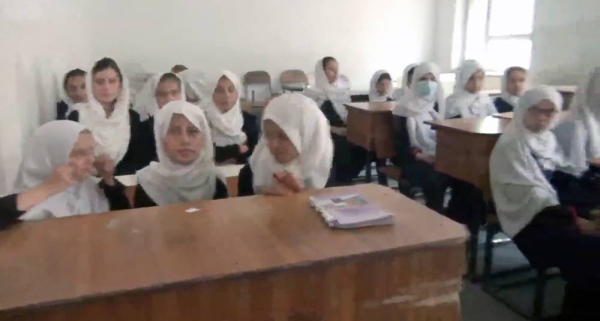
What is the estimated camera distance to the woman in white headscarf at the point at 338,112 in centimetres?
460

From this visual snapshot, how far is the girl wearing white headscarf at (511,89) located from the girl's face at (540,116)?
5.95 ft

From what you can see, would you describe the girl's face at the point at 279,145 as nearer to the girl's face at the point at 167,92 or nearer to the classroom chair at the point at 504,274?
the classroom chair at the point at 504,274

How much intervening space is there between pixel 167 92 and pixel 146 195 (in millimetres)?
1693

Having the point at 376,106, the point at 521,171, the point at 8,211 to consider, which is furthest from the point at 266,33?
the point at 8,211

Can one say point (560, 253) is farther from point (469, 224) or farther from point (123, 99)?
point (123, 99)

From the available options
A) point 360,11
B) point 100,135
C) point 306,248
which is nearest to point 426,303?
point 306,248

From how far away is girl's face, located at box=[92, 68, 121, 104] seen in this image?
10.5 ft

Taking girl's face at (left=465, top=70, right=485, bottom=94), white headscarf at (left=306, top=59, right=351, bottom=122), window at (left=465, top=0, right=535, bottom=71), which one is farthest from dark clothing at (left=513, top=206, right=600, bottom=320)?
window at (left=465, top=0, right=535, bottom=71)

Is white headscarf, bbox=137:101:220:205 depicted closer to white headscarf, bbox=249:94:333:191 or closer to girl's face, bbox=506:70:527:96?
white headscarf, bbox=249:94:333:191

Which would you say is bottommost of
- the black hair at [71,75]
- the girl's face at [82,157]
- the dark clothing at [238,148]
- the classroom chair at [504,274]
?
the classroom chair at [504,274]

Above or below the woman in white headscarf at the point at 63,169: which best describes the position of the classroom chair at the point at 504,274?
below

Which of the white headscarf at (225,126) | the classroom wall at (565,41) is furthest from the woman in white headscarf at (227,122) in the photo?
the classroom wall at (565,41)

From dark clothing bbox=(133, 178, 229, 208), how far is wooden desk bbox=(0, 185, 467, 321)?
0.47m

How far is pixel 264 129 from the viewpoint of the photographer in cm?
194
